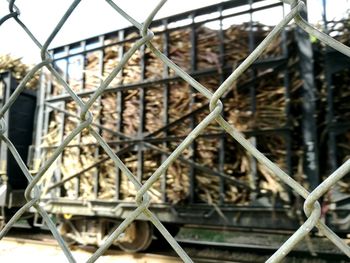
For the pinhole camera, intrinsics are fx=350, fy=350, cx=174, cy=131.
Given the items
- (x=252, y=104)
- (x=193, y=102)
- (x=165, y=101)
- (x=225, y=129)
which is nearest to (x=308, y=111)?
(x=252, y=104)

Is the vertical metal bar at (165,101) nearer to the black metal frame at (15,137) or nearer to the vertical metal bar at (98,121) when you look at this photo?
the vertical metal bar at (98,121)

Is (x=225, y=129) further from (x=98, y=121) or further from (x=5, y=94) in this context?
(x=5, y=94)

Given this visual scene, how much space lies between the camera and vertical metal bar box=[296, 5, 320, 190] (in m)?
3.85

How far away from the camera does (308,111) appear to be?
398 cm

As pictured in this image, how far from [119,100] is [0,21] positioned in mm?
4118

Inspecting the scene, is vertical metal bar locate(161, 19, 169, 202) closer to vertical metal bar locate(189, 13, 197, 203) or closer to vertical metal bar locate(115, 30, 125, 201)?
vertical metal bar locate(189, 13, 197, 203)

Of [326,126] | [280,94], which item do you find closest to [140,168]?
[280,94]

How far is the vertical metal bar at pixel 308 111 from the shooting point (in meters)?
3.85

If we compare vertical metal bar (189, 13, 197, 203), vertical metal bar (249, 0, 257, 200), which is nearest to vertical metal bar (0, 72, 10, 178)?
vertical metal bar (189, 13, 197, 203)

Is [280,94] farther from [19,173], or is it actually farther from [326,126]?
[19,173]

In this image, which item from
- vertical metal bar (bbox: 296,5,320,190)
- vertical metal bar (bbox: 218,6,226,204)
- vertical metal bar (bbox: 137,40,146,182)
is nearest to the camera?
vertical metal bar (bbox: 296,5,320,190)

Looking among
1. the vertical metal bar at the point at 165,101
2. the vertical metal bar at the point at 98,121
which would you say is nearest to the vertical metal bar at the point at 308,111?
the vertical metal bar at the point at 165,101

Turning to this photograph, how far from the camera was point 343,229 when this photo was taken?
3639mm

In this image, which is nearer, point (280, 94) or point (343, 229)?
point (343, 229)
